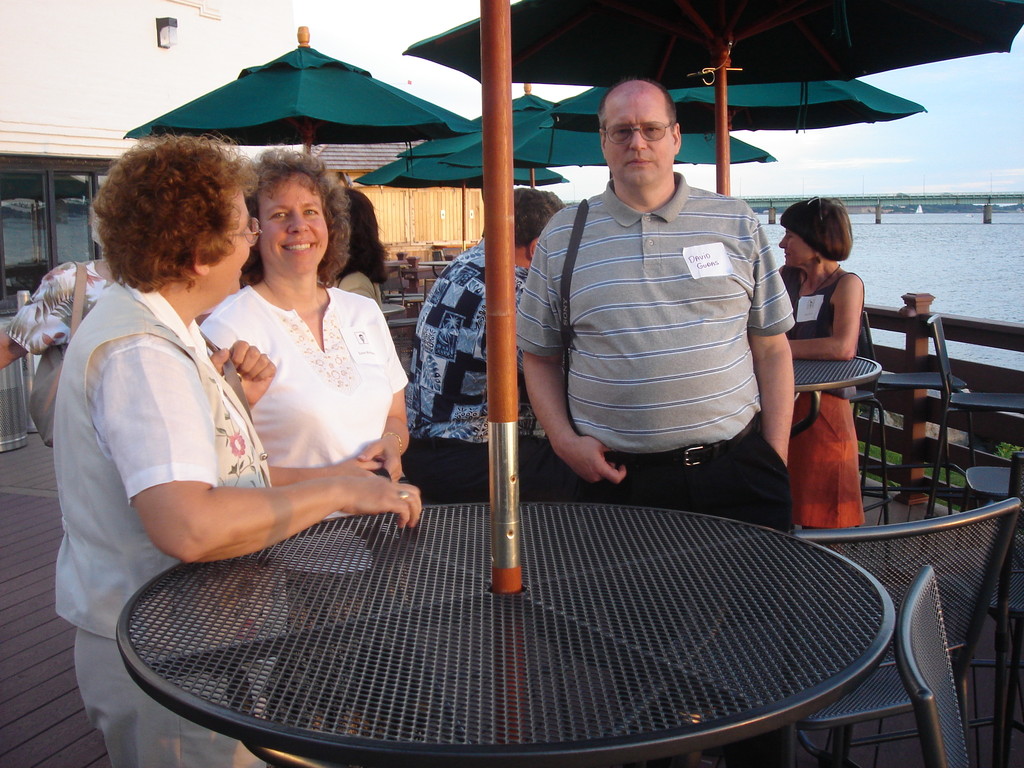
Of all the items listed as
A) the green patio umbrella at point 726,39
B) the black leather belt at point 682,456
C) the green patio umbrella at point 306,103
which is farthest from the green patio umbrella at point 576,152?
the black leather belt at point 682,456

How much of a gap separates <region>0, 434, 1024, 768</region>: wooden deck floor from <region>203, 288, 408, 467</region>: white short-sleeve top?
1.30 m

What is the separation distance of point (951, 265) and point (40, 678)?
2648 cm

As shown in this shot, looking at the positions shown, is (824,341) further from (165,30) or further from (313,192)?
(165,30)

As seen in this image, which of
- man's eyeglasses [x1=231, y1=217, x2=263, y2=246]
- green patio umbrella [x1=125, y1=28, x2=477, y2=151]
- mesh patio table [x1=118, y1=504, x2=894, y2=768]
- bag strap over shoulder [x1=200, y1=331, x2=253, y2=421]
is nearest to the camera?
mesh patio table [x1=118, y1=504, x2=894, y2=768]

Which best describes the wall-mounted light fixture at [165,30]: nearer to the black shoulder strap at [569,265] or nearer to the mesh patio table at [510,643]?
the black shoulder strap at [569,265]

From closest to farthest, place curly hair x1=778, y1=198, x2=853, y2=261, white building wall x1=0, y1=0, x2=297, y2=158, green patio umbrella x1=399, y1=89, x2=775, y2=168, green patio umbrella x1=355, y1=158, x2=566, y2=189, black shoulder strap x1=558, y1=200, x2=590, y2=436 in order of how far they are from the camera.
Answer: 1. black shoulder strap x1=558, y1=200, x2=590, y2=436
2. curly hair x1=778, y1=198, x2=853, y2=261
3. green patio umbrella x1=399, y1=89, x2=775, y2=168
4. white building wall x1=0, y1=0, x2=297, y2=158
5. green patio umbrella x1=355, y1=158, x2=566, y2=189

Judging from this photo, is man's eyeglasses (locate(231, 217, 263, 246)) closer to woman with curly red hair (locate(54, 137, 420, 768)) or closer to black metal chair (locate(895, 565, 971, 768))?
woman with curly red hair (locate(54, 137, 420, 768))

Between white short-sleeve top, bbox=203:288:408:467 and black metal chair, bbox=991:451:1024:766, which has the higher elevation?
white short-sleeve top, bbox=203:288:408:467

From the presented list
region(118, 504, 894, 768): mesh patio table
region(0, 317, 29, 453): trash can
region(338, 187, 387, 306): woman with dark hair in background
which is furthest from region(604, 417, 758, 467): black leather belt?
region(0, 317, 29, 453): trash can

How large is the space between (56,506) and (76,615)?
4.00 metres

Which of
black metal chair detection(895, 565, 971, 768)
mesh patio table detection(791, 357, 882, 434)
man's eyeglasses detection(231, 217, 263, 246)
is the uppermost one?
man's eyeglasses detection(231, 217, 263, 246)

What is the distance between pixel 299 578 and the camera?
1495 mm

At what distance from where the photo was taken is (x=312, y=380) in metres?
2.20

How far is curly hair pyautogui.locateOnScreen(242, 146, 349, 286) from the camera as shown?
8.23 ft
